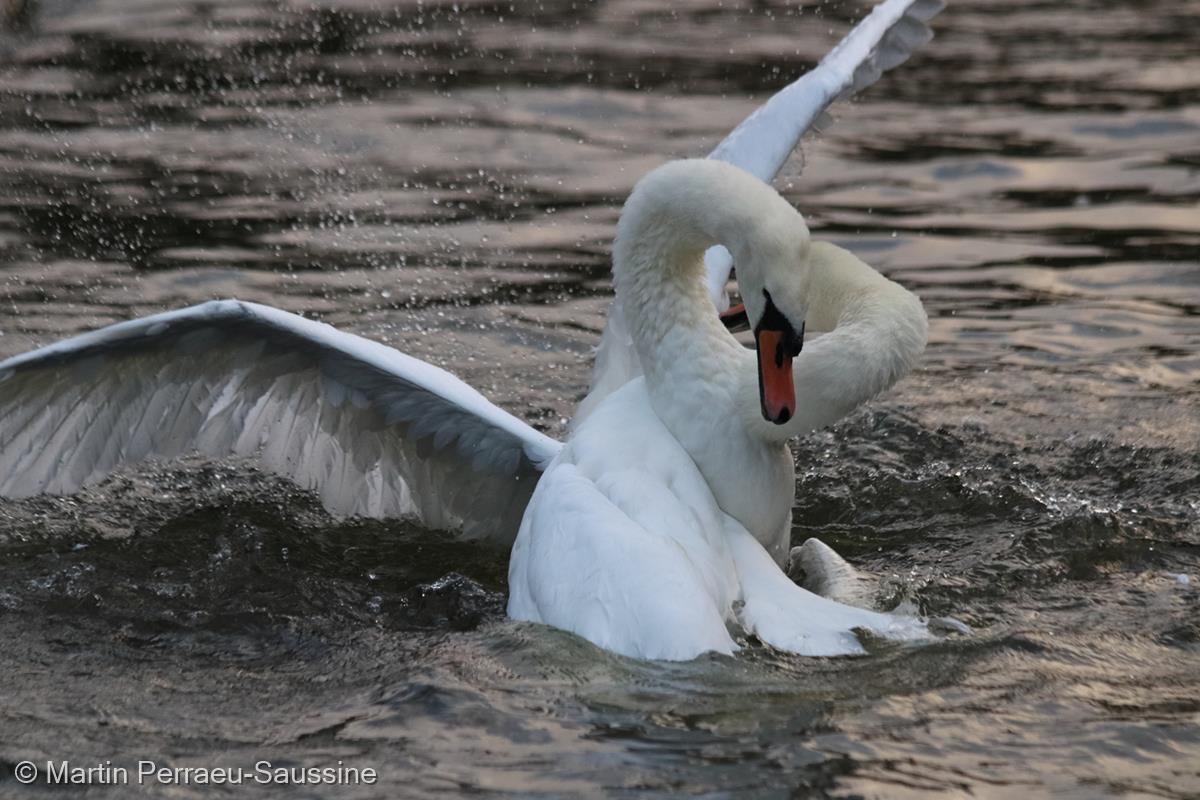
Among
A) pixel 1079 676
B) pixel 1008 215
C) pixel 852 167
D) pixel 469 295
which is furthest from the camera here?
pixel 852 167

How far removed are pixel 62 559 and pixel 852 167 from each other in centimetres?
647

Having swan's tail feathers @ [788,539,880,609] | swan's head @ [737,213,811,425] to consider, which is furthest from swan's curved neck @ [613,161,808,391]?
swan's tail feathers @ [788,539,880,609]

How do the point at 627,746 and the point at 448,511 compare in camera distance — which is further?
the point at 448,511

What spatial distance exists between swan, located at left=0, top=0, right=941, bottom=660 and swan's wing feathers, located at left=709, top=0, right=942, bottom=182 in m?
0.02

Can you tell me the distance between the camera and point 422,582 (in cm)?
679

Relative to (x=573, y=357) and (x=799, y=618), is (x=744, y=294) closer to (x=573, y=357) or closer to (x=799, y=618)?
(x=799, y=618)

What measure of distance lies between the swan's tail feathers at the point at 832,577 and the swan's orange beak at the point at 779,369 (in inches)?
37.3

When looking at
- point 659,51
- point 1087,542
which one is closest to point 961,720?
point 1087,542

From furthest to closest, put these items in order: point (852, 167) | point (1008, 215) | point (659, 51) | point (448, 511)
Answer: point (659, 51) → point (852, 167) → point (1008, 215) → point (448, 511)

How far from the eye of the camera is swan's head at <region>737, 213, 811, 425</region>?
5.45 meters

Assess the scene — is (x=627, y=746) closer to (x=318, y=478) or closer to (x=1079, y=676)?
(x=1079, y=676)

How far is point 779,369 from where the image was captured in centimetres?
546

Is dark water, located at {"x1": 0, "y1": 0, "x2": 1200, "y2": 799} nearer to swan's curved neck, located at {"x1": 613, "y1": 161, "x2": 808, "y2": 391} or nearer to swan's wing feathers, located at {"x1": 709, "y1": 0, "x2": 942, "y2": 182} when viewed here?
swan's curved neck, located at {"x1": 613, "y1": 161, "x2": 808, "y2": 391}

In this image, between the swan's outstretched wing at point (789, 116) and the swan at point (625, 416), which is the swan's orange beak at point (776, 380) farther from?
the swan's outstretched wing at point (789, 116)
